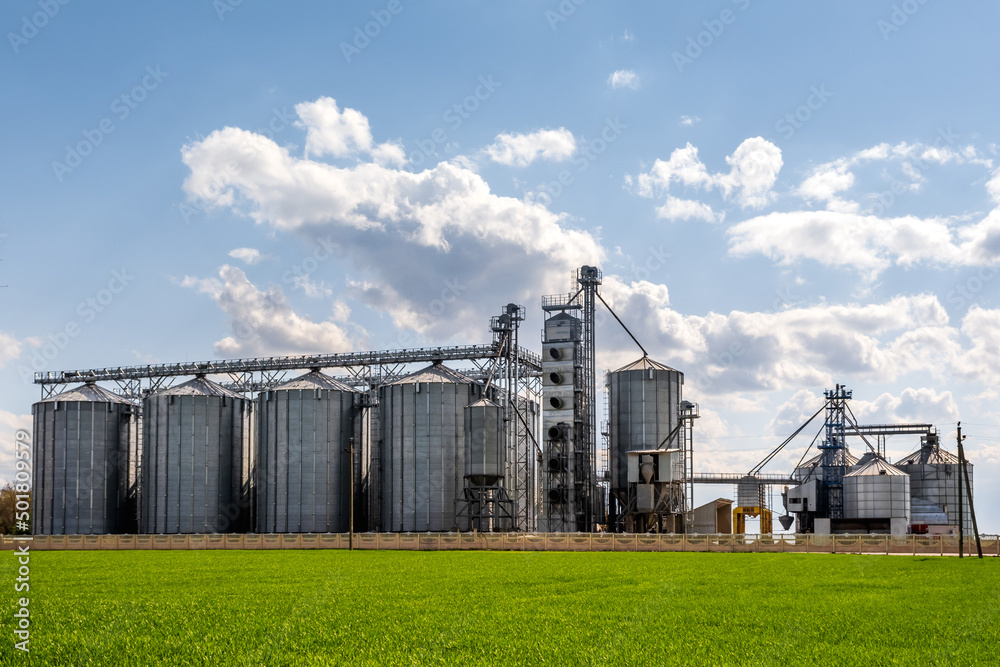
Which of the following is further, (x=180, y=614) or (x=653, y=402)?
(x=653, y=402)

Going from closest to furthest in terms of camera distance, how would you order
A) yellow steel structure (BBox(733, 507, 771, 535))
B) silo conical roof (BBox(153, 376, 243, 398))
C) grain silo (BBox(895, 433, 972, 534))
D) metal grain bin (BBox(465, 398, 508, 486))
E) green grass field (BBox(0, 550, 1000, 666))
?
green grass field (BBox(0, 550, 1000, 666)) → metal grain bin (BBox(465, 398, 508, 486)) → silo conical roof (BBox(153, 376, 243, 398)) → grain silo (BBox(895, 433, 972, 534)) → yellow steel structure (BBox(733, 507, 771, 535))

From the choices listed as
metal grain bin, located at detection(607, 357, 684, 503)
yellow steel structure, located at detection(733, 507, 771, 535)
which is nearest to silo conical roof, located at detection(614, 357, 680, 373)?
metal grain bin, located at detection(607, 357, 684, 503)

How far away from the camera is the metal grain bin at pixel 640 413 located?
3455 inches

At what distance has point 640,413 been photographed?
3477 inches

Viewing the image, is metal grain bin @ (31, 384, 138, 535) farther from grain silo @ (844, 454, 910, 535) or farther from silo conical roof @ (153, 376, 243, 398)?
grain silo @ (844, 454, 910, 535)

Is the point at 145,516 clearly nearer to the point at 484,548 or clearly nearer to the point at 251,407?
the point at 251,407

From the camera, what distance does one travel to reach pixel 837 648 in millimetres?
16047

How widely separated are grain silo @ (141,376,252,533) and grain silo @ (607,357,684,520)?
126 feet

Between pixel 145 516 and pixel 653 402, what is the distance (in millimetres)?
51487

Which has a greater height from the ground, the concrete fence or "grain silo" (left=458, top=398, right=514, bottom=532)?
"grain silo" (left=458, top=398, right=514, bottom=532)

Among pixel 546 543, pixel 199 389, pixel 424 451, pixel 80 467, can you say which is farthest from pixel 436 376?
pixel 80 467

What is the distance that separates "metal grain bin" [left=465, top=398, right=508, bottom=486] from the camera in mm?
83188

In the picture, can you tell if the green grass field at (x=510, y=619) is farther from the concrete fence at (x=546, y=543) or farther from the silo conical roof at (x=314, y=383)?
the silo conical roof at (x=314, y=383)

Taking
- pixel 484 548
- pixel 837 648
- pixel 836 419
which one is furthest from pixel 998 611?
pixel 836 419
